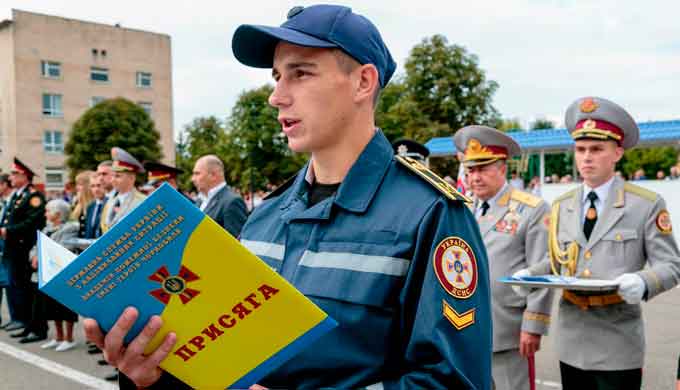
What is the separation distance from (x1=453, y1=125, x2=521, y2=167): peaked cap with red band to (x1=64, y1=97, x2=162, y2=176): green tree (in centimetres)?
3468

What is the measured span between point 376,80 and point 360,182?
0.30m

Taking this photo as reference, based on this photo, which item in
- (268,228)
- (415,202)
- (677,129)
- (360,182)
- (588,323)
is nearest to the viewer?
(415,202)

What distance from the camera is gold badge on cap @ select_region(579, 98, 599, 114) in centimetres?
337

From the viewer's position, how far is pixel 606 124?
3.30m

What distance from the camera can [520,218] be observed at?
3711 millimetres

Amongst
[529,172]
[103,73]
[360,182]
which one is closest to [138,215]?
[360,182]

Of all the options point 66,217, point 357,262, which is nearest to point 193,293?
point 357,262

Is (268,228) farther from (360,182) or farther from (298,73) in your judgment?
(298,73)

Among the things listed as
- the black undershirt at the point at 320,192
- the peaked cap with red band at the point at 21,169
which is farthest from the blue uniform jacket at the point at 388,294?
the peaked cap with red band at the point at 21,169

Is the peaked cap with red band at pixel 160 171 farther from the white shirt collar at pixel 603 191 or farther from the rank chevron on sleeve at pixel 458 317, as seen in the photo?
the rank chevron on sleeve at pixel 458 317

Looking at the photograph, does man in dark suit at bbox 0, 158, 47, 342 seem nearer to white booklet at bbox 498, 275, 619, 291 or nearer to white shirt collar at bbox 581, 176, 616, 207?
white booklet at bbox 498, 275, 619, 291

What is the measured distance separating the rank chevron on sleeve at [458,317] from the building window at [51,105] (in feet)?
156

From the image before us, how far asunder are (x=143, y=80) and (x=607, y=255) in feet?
164

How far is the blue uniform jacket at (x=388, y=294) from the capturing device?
1.40 meters
